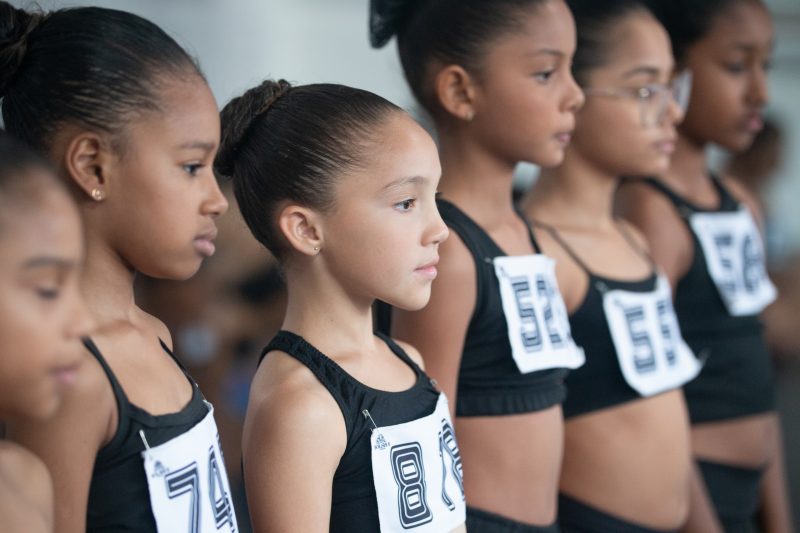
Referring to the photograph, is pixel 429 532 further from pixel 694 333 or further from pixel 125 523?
pixel 694 333

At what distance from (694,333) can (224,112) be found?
150 cm

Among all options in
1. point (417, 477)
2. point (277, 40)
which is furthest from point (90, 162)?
point (277, 40)

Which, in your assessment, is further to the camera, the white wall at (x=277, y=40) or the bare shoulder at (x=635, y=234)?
the white wall at (x=277, y=40)

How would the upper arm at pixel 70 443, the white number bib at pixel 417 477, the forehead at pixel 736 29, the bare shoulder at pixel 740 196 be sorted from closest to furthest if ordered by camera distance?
the upper arm at pixel 70 443
the white number bib at pixel 417 477
the forehead at pixel 736 29
the bare shoulder at pixel 740 196

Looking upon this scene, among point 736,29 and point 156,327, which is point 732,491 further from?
point 156,327

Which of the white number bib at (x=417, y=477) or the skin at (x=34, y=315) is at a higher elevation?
the skin at (x=34, y=315)

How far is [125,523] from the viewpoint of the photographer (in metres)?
1.43

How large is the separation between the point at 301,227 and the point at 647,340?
3.25 feet

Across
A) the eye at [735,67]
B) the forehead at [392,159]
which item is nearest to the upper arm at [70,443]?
the forehead at [392,159]

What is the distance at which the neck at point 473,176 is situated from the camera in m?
2.16

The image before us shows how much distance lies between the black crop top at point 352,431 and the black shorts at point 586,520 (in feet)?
2.49

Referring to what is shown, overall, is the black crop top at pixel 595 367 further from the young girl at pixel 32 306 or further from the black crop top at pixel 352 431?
the young girl at pixel 32 306

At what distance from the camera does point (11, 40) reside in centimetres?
155

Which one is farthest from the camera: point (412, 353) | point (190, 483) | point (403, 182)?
point (412, 353)
